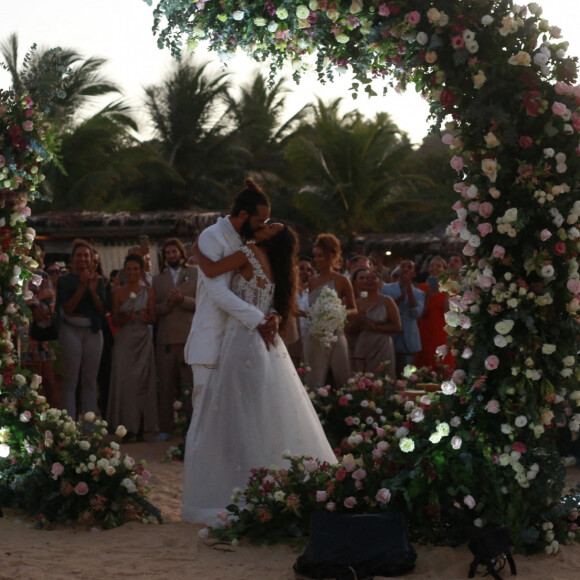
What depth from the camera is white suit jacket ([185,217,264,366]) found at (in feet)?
23.0

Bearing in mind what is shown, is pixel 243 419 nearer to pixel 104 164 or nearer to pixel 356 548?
pixel 356 548

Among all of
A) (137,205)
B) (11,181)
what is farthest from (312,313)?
(137,205)

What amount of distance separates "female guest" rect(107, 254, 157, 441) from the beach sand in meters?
4.13

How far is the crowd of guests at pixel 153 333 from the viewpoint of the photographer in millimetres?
10539

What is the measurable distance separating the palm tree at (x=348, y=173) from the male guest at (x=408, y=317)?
76.7 ft

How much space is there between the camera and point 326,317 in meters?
10.1

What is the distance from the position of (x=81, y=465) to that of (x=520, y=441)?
303cm

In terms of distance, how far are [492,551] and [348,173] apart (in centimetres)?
3137

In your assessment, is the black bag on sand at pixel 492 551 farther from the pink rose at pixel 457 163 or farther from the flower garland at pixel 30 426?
the flower garland at pixel 30 426

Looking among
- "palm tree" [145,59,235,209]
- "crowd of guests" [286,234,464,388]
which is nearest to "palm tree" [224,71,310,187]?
"palm tree" [145,59,235,209]

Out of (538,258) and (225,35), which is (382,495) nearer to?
(538,258)

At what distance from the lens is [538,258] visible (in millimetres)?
5473

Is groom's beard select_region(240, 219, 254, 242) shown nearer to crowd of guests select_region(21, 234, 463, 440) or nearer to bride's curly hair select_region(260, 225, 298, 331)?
bride's curly hair select_region(260, 225, 298, 331)

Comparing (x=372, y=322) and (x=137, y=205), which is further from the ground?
(x=137, y=205)
